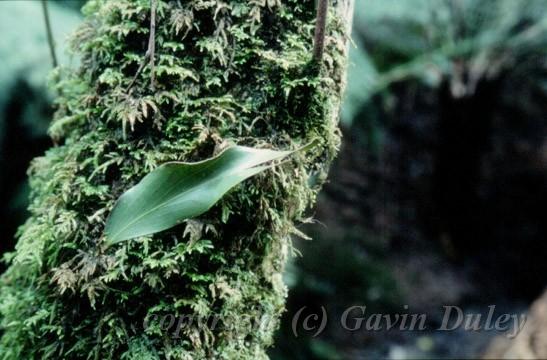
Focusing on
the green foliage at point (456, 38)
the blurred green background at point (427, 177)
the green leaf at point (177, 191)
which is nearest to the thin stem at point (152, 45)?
the green leaf at point (177, 191)

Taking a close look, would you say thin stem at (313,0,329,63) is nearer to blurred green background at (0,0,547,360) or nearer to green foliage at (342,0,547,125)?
blurred green background at (0,0,547,360)

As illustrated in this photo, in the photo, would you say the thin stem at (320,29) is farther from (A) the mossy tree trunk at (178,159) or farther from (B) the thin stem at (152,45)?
(B) the thin stem at (152,45)

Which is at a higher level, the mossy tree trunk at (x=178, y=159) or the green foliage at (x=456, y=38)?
the green foliage at (x=456, y=38)

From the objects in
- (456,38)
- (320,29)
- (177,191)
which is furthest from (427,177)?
(177,191)

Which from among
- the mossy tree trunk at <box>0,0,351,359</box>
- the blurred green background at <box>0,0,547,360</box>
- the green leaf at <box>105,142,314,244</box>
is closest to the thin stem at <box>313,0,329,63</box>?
the mossy tree trunk at <box>0,0,351,359</box>

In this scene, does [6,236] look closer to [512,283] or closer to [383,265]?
[383,265]

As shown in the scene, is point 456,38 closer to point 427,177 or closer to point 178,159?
point 427,177
